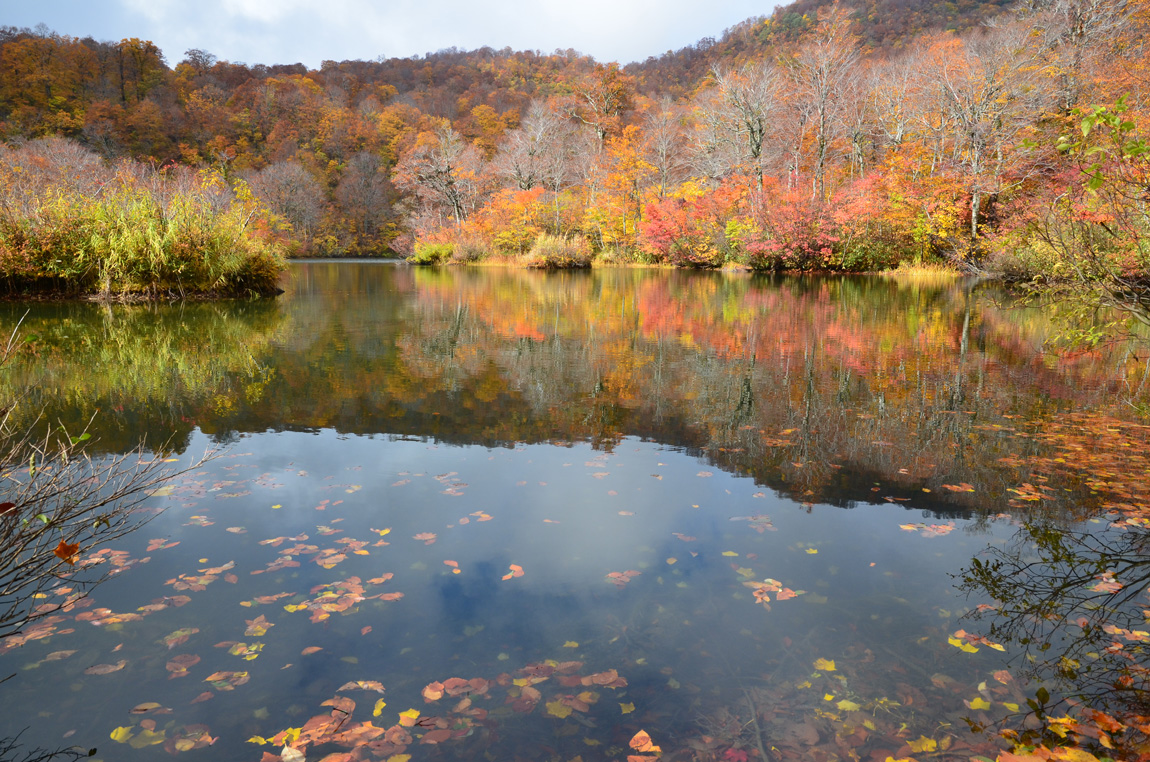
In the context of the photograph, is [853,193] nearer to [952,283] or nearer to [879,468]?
[952,283]

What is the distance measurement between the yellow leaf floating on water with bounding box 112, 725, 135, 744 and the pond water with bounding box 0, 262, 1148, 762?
1 centimetres

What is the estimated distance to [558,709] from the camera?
2.46 meters

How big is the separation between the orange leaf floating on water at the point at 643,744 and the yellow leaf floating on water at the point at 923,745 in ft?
2.88

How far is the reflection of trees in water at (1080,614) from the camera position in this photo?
2.48 metres

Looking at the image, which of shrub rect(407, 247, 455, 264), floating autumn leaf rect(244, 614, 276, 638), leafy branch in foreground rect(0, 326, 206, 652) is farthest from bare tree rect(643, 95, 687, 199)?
floating autumn leaf rect(244, 614, 276, 638)

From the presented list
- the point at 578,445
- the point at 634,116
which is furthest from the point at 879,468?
the point at 634,116

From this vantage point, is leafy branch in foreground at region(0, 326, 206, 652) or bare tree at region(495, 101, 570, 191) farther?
bare tree at region(495, 101, 570, 191)

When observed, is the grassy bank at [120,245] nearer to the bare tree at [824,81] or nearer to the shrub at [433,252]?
the shrub at [433,252]

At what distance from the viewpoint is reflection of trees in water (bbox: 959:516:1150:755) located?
2.48 meters

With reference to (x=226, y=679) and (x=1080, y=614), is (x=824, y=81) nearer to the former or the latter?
(x=1080, y=614)

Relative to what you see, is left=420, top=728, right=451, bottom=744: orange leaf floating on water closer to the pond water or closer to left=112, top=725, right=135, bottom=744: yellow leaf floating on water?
the pond water

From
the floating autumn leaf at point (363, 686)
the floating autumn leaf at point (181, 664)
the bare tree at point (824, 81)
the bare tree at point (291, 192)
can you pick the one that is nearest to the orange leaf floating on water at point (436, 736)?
the floating autumn leaf at point (363, 686)

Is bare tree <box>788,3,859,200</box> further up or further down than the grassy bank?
further up

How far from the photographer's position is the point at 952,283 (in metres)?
24.3
